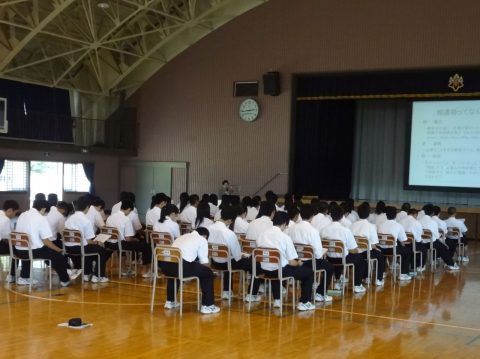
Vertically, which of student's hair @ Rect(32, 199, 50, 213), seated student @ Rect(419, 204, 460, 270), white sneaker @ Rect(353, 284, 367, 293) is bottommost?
white sneaker @ Rect(353, 284, 367, 293)

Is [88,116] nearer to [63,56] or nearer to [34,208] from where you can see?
[63,56]

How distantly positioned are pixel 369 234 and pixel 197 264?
3116mm

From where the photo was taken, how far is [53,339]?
20.0 feet

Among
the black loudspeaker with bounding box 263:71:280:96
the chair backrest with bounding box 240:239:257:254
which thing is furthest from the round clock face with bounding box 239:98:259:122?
the chair backrest with bounding box 240:239:257:254

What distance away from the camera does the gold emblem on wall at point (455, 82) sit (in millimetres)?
16328

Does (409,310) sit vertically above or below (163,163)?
below

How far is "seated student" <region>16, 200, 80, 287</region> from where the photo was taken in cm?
864

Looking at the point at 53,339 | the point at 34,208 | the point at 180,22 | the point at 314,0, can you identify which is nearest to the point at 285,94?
→ the point at 314,0

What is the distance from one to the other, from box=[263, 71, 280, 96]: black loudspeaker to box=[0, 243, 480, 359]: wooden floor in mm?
10328

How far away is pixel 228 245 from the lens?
8.00 m

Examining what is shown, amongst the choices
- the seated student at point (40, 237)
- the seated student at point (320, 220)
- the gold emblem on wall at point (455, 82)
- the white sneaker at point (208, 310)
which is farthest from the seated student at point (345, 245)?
the gold emblem on wall at point (455, 82)

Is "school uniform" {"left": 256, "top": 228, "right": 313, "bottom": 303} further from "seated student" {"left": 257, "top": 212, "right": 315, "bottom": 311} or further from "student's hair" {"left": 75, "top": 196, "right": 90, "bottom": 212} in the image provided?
"student's hair" {"left": 75, "top": 196, "right": 90, "bottom": 212}

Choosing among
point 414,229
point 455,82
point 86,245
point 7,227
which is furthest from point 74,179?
point 414,229

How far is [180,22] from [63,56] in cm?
390
